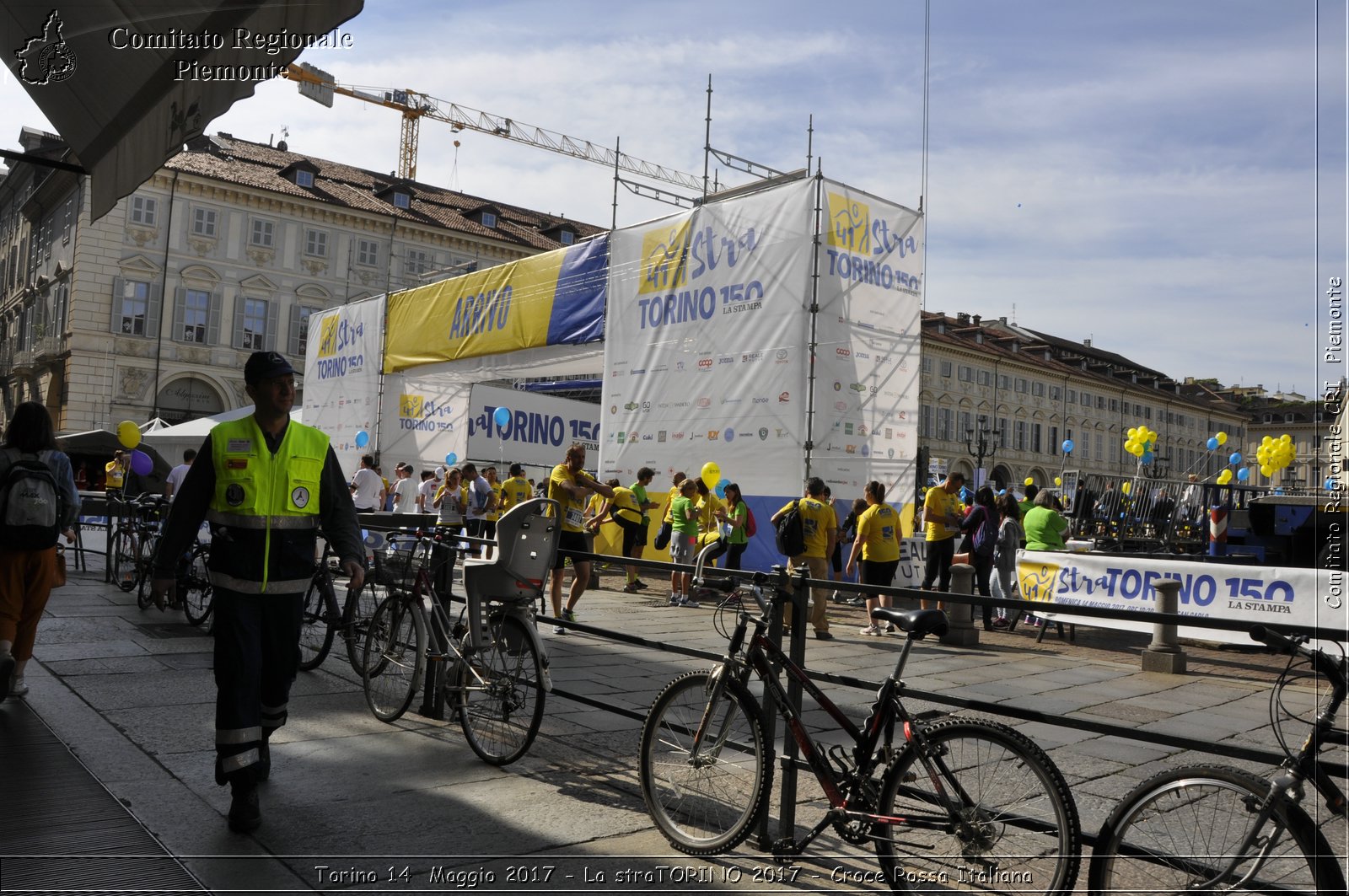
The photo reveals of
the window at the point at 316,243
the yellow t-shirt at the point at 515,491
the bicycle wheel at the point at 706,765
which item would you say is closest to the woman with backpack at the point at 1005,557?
the yellow t-shirt at the point at 515,491

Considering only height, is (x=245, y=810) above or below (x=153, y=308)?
below

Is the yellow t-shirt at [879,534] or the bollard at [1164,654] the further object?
the yellow t-shirt at [879,534]

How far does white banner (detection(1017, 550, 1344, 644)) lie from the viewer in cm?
966

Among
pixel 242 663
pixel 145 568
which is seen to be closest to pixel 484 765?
pixel 242 663

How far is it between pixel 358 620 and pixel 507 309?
13747 millimetres

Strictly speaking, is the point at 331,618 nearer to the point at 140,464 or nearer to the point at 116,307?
the point at 140,464

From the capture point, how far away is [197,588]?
9039 mm

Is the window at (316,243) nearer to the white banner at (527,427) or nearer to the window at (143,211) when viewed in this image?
the window at (143,211)

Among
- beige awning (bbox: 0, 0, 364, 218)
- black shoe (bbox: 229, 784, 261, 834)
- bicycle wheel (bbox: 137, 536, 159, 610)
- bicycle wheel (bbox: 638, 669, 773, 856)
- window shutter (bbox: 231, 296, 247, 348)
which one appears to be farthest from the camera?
window shutter (bbox: 231, 296, 247, 348)

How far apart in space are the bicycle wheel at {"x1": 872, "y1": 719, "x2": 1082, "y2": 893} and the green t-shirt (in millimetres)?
10121

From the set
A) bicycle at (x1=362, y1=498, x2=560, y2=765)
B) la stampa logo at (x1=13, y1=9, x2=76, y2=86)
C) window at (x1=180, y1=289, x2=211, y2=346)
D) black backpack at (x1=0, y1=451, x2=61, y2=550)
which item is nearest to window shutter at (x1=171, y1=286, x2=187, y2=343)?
window at (x1=180, y1=289, x2=211, y2=346)

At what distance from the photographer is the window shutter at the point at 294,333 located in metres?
48.0

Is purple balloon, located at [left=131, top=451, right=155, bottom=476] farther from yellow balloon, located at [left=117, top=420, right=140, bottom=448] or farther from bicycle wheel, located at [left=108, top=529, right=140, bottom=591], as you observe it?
bicycle wheel, located at [left=108, top=529, right=140, bottom=591]

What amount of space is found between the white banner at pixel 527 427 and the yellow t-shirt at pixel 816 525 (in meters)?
10.5
